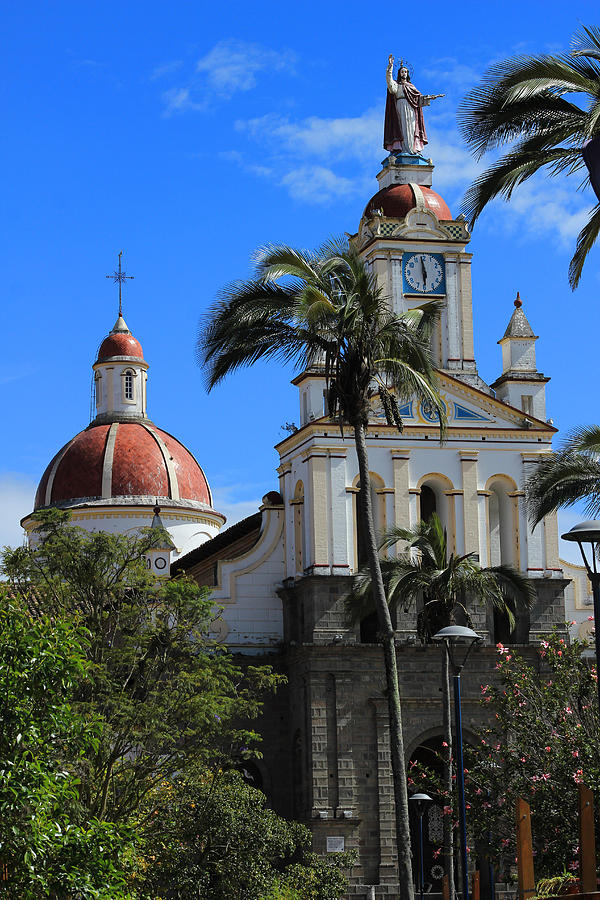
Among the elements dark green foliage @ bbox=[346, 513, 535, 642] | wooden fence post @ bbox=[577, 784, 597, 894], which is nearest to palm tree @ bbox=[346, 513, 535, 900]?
dark green foliage @ bbox=[346, 513, 535, 642]

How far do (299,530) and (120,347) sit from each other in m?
18.3

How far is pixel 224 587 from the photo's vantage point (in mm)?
47719

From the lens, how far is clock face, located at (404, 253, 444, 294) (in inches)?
1948

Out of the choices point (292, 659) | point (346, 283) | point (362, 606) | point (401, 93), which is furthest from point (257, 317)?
point (401, 93)

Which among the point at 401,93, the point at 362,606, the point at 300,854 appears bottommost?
the point at 300,854

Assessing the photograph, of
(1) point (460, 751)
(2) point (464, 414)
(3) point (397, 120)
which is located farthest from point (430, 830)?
(3) point (397, 120)

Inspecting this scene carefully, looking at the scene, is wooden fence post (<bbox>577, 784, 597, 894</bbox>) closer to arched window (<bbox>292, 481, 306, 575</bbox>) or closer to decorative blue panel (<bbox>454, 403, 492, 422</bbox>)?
arched window (<bbox>292, 481, 306, 575</bbox>)

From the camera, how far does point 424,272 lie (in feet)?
163

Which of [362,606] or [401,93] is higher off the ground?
[401,93]

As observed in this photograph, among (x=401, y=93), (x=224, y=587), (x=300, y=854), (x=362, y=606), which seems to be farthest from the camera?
(x=401, y=93)

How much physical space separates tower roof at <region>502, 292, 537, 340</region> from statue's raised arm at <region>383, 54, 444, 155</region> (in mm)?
6363

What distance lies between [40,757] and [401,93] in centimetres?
3586

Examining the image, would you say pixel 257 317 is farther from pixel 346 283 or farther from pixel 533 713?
pixel 533 713

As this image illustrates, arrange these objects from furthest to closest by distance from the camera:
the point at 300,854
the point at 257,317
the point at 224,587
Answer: the point at 224,587, the point at 300,854, the point at 257,317
